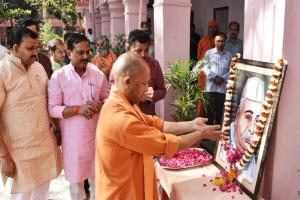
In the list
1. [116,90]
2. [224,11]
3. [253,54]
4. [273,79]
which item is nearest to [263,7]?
[253,54]

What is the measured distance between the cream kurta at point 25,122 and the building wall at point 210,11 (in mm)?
6722

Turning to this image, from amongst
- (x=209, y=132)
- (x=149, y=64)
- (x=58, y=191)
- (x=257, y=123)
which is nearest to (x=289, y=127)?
(x=257, y=123)

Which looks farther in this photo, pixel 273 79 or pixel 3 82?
pixel 3 82

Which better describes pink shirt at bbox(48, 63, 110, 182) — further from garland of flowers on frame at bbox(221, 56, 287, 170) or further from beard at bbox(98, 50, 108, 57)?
beard at bbox(98, 50, 108, 57)

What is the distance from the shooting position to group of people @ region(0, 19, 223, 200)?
2020 mm

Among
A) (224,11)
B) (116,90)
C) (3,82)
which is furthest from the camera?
(224,11)

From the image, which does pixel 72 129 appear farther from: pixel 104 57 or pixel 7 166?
pixel 104 57

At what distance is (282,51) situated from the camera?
2.10m

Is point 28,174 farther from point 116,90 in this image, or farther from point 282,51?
point 282,51

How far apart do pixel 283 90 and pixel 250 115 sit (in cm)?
31

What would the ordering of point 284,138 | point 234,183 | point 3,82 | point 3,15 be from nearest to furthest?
point 284,138 < point 234,183 < point 3,82 < point 3,15

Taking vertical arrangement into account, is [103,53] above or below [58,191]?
above

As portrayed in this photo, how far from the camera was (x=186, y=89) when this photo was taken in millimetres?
4473

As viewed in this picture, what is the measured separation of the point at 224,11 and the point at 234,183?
26.5 feet
